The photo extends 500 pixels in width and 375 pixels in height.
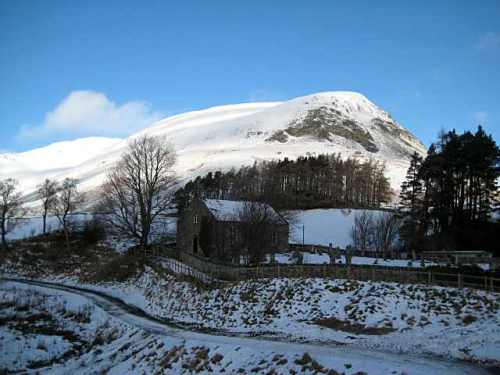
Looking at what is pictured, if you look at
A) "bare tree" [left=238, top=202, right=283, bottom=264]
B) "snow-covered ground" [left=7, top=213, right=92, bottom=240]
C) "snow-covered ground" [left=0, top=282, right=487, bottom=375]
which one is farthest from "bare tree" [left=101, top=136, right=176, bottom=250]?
"snow-covered ground" [left=7, top=213, right=92, bottom=240]

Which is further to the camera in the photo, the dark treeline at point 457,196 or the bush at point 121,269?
the dark treeline at point 457,196

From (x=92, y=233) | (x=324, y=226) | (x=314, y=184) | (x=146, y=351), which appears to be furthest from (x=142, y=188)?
(x=314, y=184)

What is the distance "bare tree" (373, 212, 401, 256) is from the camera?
5494 cm

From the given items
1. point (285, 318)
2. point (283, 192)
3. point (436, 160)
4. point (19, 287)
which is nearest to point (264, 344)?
point (285, 318)

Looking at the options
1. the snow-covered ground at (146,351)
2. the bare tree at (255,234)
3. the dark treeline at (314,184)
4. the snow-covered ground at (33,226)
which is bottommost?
the snow-covered ground at (146,351)

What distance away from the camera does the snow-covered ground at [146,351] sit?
569 inches

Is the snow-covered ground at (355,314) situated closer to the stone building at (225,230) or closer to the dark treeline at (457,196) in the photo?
the stone building at (225,230)

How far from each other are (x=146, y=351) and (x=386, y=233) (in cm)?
3992

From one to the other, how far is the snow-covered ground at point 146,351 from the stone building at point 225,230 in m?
11.8

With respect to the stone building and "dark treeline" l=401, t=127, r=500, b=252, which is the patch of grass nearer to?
the stone building

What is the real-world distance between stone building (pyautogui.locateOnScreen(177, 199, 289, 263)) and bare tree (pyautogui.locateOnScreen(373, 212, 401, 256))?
10.9 m

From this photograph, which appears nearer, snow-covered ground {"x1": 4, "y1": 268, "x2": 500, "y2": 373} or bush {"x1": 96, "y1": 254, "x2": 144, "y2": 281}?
snow-covered ground {"x1": 4, "y1": 268, "x2": 500, "y2": 373}

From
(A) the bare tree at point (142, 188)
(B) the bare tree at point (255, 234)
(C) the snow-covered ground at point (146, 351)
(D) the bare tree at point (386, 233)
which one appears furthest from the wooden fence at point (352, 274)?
(D) the bare tree at point (386, 233)

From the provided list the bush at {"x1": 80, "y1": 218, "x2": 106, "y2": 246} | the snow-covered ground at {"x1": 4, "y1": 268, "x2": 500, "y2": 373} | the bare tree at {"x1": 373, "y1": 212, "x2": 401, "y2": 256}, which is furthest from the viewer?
the bush at {"x1": 80, "y1": 218, "x2": 106, "y2": 246}
